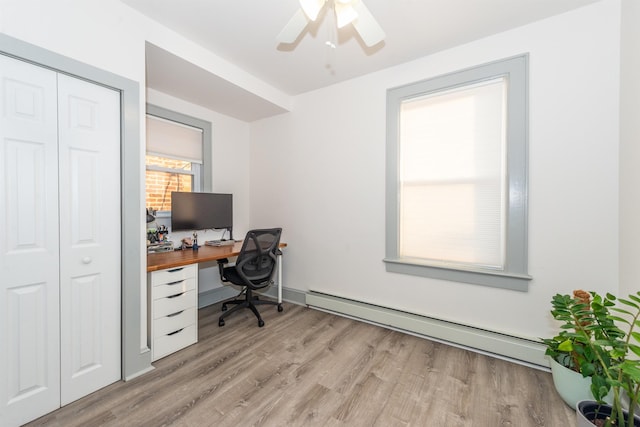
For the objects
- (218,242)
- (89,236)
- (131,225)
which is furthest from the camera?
(218,242)

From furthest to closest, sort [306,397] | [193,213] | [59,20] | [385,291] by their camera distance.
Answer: [193,213] < [385,291] < [306,397] < [59,20]

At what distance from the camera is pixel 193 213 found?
9.93 ft

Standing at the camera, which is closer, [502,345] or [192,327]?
[502,345]

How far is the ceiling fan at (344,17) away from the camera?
1.40m

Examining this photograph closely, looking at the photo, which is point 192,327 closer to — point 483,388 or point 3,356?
point 3,356

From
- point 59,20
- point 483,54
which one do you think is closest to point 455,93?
point 483,54

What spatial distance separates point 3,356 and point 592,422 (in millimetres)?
3014

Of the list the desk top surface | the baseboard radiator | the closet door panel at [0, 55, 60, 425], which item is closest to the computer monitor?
the desk top surface

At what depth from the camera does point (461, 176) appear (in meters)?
2.34

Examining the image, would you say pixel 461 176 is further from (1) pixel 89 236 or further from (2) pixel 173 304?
(1) pixel 89 236

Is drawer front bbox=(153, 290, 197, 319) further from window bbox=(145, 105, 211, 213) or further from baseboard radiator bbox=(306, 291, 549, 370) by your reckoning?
baseboard radiator bbox=(306, 291, 549, 370)

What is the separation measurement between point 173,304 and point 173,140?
1878 millimetres

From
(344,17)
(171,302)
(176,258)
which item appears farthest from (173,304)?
(344,17)

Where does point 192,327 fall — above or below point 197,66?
below
